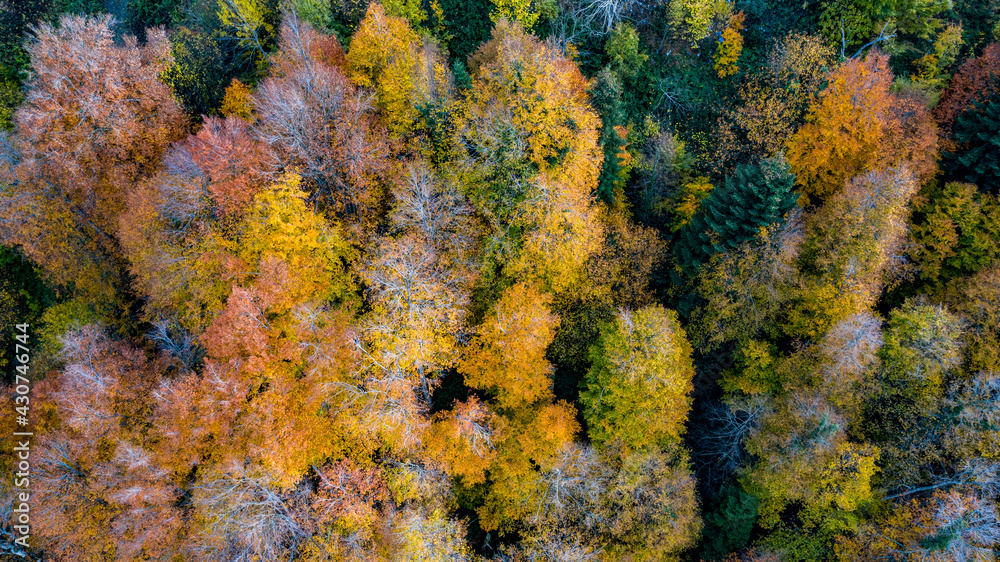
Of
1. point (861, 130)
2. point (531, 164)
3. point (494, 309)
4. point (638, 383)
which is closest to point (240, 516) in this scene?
point (494, 309)

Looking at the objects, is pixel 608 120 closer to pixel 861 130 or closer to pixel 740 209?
pixel 740 209

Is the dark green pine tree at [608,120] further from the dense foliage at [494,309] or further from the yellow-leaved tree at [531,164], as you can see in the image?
the yellow-leaved tree at [531,164]

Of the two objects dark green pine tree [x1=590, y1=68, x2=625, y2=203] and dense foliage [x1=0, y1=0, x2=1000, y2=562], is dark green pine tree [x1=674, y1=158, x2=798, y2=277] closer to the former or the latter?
dense foliage [x1=0, y1=0, x2=1000, y2=562]

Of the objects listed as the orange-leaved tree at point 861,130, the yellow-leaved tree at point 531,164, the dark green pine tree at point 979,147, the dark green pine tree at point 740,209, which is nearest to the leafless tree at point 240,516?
the yellow-leaved tree at point 531,164

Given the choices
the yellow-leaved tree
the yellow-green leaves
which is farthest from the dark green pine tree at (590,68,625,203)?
the yellow-green leaves

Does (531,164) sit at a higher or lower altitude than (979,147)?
higher

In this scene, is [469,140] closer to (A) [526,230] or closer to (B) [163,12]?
(A) [526,230]

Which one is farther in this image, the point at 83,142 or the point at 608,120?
the point at 608,120
